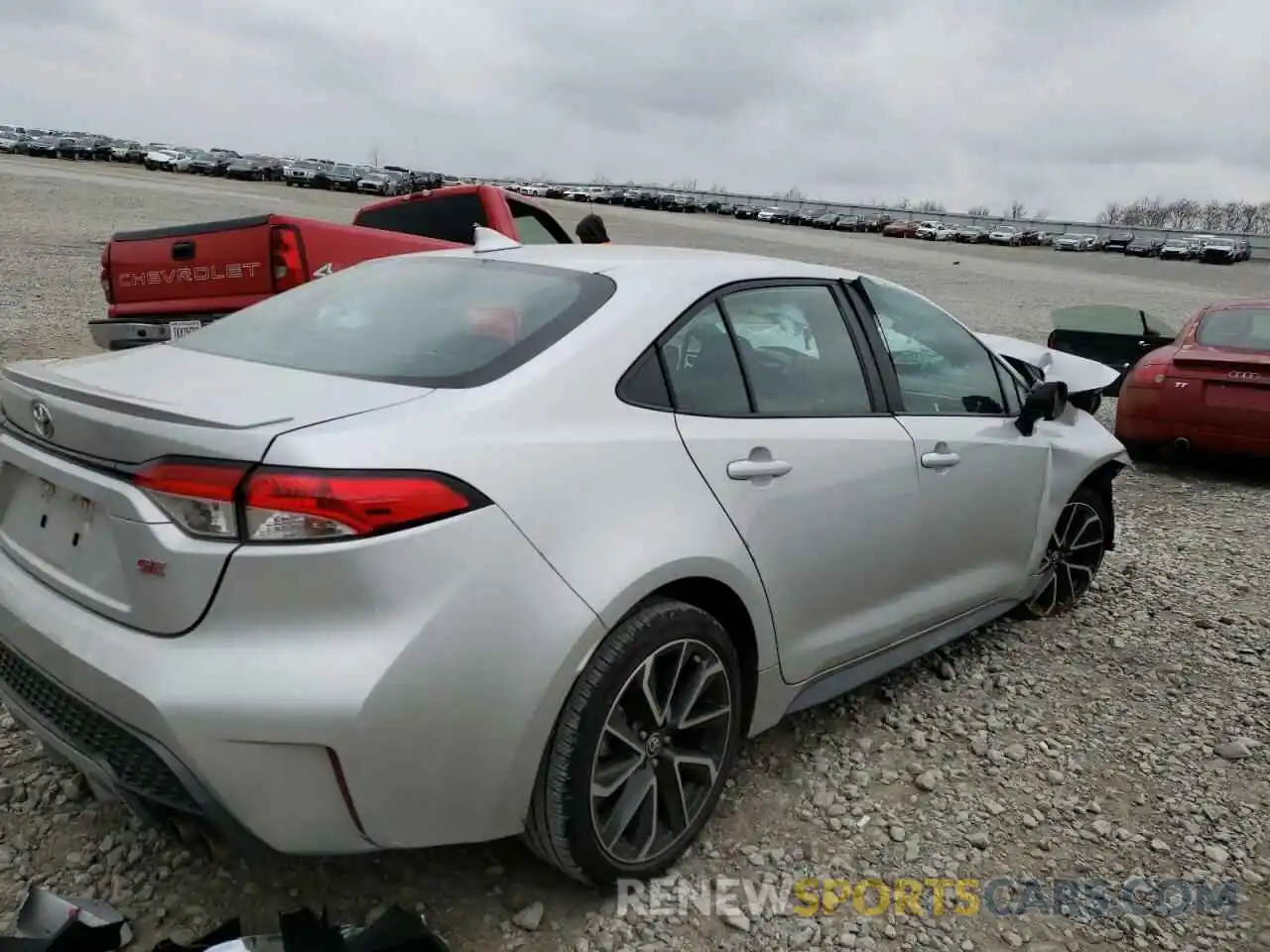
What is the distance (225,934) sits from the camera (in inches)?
82.0

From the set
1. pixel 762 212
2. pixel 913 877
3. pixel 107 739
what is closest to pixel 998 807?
pixel 913 877

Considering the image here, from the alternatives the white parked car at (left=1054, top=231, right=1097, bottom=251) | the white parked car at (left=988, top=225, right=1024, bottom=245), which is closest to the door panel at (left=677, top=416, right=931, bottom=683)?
the white parked car at (left=1054, top=231, right=1097, bottom=251)

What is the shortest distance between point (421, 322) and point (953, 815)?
2077 mm

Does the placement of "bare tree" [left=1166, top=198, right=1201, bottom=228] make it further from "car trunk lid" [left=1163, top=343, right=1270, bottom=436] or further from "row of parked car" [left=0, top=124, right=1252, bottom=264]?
"car trunk lid" [left=1163, top=343, right=1270, bottom=436]

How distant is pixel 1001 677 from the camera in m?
3.67

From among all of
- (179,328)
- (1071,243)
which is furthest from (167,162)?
(1071,243)

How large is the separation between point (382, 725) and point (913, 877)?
1.54m

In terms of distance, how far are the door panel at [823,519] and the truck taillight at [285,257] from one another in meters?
4.34

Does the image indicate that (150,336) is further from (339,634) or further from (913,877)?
(913,877)

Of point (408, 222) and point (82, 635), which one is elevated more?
point (408, 222)

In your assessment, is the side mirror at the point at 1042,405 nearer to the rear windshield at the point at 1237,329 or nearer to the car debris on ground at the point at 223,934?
the car debris on ground at the point at 223,934

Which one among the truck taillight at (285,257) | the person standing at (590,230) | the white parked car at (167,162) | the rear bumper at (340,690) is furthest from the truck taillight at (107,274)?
the white parked car at (167,162)

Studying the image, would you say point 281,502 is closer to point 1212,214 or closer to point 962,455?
point 962,455

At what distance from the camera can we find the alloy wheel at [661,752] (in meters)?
2.26
